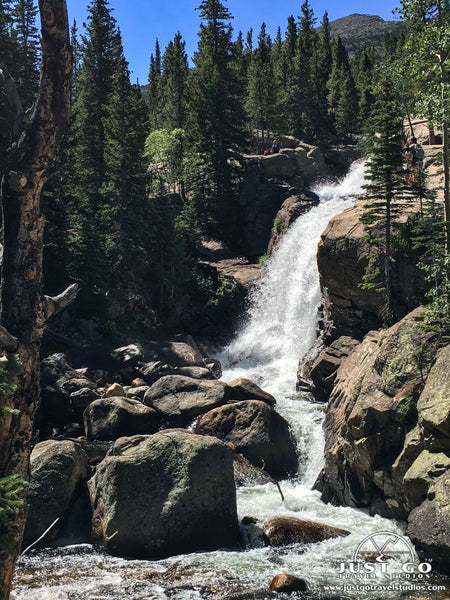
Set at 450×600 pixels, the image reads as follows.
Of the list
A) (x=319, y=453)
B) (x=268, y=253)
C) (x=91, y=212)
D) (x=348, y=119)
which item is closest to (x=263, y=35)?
(x=348, y=119)

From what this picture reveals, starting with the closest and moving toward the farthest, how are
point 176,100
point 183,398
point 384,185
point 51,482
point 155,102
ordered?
point 51,482 → point 384,185 → point 183,398 → point 176,100 → point 155,102

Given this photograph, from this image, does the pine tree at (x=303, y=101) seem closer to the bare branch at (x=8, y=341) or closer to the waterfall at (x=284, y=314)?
the waterfall at (x=284, y=314)

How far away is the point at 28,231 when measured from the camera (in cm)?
647

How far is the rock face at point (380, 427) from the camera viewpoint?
542 inches

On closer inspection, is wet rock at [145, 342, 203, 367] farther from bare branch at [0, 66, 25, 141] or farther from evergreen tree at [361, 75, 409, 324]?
bare branch at [0, 66, 25, 141]

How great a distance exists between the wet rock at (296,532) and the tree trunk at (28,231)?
7777 millimetres

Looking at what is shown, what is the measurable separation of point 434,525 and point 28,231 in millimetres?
9900

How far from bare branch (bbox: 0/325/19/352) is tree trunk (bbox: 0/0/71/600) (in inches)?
0.6

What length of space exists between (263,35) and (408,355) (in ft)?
234

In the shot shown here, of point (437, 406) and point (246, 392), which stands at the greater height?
point (437, 406)

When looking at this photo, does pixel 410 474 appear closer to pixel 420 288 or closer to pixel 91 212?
pixel 420 288

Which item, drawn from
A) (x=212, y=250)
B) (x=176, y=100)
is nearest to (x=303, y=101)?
(x=176, y=100)
